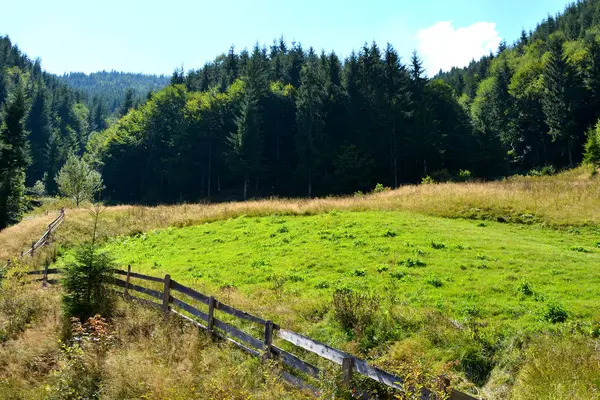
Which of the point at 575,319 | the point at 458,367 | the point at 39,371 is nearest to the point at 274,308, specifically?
the point at 458,367

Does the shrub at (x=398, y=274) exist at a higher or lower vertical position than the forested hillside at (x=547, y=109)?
lower

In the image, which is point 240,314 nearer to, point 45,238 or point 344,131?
point 45,238

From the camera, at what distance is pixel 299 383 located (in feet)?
27.2

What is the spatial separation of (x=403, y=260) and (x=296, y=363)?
28.8ft

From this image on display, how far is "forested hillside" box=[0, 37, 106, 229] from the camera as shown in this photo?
5119cm

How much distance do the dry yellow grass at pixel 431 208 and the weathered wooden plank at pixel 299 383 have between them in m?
19.1

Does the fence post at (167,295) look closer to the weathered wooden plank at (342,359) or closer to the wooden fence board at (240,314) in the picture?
the wooden fence board at (240,314)

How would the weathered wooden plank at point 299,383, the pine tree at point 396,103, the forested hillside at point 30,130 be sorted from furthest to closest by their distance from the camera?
1. the pine tree at point 396,103
2. the forested hillside at point 30,130
3. the weathered wooden plank at point 299,383

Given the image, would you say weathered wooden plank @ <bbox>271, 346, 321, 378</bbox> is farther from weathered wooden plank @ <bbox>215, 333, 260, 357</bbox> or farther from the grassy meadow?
the grassy meadow

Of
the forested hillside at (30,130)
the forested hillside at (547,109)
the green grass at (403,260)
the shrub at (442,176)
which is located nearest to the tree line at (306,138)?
the shrub at (442,176)

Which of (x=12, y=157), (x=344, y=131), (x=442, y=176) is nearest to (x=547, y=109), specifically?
(x=442, y=176)

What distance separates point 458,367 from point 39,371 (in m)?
10.9

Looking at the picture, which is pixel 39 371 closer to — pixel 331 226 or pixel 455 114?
pixel 331 226

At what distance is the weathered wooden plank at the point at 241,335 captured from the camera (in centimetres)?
947
